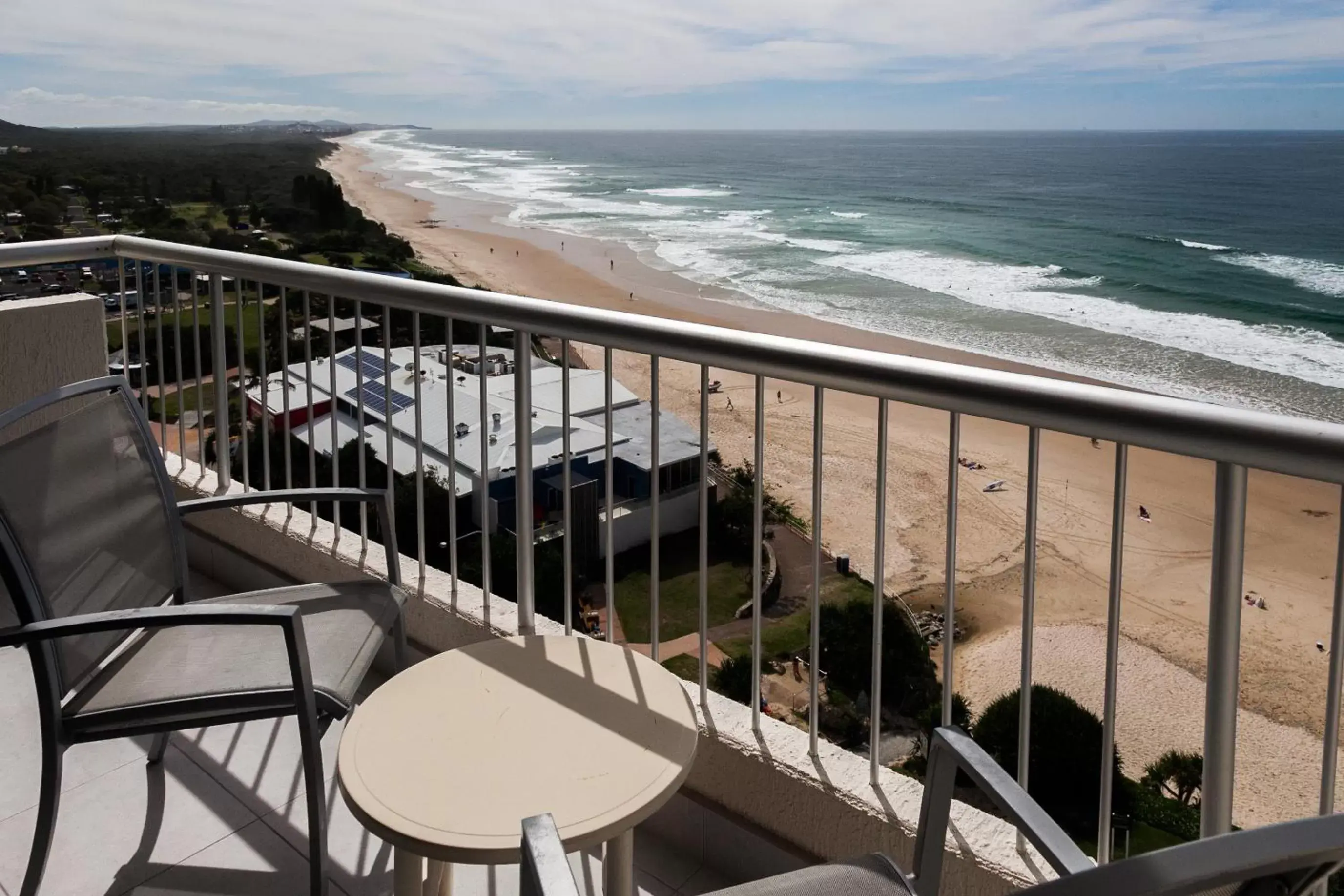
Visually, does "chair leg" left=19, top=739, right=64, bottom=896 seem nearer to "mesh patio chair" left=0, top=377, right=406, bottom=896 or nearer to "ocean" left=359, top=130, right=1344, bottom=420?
"mesh patio chair" left=0, top=377, right=406, bottom=896

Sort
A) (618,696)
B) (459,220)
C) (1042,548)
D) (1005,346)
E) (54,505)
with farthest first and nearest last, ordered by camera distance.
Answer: (459,220)
(1005,346)
(1042,548)
(54,505)
(618,696)

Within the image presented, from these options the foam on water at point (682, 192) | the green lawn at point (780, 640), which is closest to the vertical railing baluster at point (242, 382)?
the green lawn at point (780, 640)

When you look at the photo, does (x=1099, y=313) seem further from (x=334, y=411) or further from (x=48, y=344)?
(x=48, y=344)

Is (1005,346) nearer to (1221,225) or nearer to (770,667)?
(770,667)

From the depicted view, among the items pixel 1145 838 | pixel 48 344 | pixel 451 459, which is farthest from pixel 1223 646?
pixel 1145 838

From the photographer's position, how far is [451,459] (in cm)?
261

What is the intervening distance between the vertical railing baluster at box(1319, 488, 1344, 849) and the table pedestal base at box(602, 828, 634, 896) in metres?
0.90

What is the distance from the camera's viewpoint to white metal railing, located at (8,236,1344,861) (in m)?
1.28

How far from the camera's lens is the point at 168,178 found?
39.5 m

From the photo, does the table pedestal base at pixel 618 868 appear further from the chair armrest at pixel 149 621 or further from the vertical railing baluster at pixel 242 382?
the vertical railing baluster at pixel 242 382

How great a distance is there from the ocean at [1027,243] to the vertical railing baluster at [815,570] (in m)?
11.7

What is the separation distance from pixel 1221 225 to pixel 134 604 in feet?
169

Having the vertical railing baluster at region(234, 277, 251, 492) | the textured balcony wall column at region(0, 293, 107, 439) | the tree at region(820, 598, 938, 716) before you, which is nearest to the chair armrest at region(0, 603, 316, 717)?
the vertical railing baluster at region(234, 277, 251, 492)

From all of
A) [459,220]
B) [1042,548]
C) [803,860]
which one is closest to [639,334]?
[803,860]
